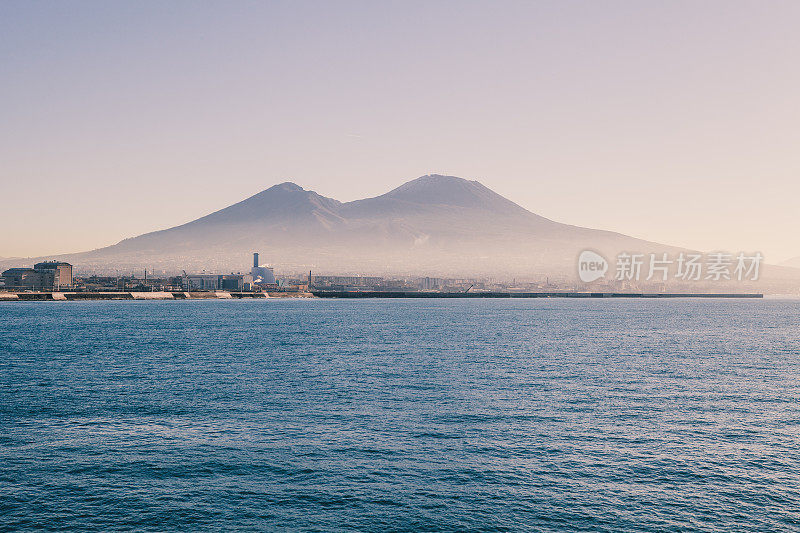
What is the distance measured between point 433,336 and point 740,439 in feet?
259

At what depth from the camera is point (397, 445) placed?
119ft

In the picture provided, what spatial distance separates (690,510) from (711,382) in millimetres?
38966

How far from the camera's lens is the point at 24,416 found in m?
43.3

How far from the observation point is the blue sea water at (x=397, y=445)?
2634 cm

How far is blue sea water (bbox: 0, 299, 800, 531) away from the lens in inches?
1037

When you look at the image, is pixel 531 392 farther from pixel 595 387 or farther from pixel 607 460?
pixel 607 460

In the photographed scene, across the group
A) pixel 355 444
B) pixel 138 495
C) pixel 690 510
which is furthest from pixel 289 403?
pixel 690 510

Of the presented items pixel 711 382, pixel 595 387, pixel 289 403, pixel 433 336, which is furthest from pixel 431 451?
pixel 433 336

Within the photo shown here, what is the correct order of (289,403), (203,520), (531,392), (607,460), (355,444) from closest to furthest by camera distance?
(203,520) < (607,460) < (355,444) < (289,403) < (531,392)

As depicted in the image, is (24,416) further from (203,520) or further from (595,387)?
(595,387)

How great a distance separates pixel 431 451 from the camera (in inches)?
1380

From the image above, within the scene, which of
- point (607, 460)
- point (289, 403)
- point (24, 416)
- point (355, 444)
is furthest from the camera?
point (289, 403)

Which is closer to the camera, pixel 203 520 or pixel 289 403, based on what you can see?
pixel 203 520

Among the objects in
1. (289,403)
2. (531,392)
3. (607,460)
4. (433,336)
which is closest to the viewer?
(607,460)
